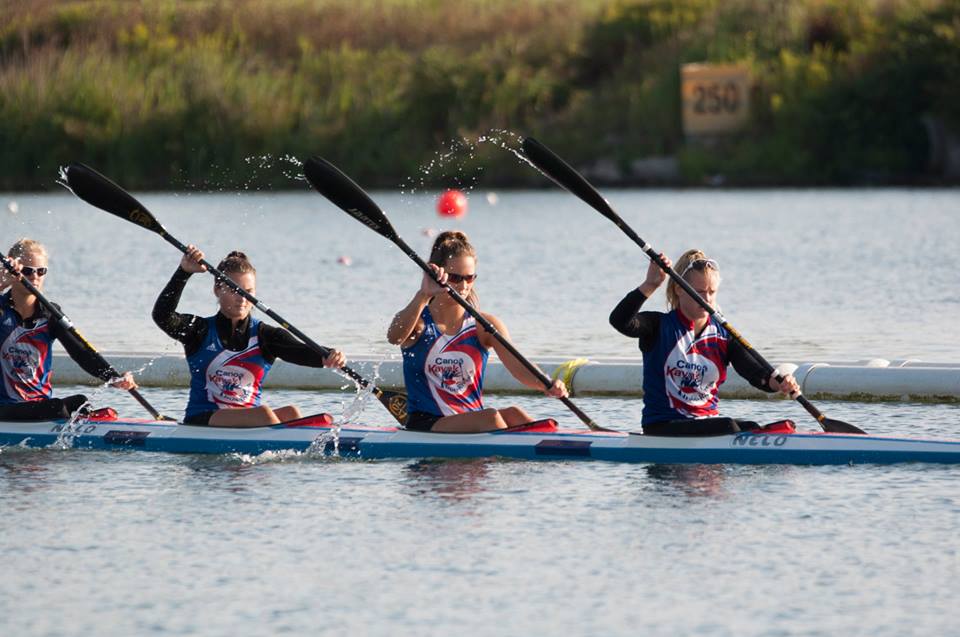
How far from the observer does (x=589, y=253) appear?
93.2ft

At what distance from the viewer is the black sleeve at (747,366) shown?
9758 millimetres

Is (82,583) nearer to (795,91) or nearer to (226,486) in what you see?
(226,486)

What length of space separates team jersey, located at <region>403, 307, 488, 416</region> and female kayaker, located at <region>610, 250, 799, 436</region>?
0.93m

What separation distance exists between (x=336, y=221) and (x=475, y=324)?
2793 cm

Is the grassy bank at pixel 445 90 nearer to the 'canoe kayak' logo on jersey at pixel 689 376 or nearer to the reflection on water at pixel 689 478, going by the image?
the 'canoe kayak' logo on jersey at pixel 689 376

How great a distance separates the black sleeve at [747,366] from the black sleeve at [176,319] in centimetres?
289

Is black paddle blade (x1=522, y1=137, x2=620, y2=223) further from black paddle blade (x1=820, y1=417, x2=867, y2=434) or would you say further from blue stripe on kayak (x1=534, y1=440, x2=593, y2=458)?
black paddle blade (x1=820, y1=417, x2=867, y2=434)

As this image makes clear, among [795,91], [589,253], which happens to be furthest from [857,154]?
[589,253]

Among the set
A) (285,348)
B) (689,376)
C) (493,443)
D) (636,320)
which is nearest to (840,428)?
(689,376)

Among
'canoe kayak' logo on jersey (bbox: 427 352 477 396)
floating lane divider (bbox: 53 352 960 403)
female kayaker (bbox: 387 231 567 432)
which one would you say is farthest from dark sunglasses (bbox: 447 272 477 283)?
floating lane divider (bbox: 53 352 960 403)

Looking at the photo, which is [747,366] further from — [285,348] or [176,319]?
[176,319]

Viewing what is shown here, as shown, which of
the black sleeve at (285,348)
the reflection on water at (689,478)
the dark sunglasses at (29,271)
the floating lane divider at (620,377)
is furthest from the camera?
the floating lane divider at (620,377)

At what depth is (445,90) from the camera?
51.7 meters

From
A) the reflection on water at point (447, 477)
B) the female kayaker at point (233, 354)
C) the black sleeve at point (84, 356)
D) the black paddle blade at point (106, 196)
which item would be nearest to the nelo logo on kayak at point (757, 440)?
the reflection on water at point (447, 477)
